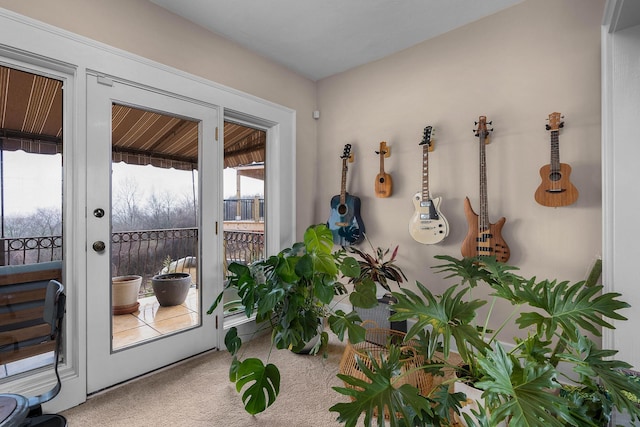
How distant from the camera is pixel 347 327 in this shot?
5.69ft

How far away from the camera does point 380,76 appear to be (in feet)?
9.47

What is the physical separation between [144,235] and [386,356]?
5.91 feet

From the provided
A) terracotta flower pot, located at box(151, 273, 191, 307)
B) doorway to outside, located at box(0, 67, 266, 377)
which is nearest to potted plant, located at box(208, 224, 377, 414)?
terracotta flower pot, located at box(151, 273, 191, 307)

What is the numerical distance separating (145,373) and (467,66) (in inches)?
128

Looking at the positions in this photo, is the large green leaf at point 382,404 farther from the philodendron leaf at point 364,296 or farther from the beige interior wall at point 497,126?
the beige interior wall at point 497,126

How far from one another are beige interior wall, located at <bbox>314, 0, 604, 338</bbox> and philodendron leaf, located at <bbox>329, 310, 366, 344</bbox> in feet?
3.53

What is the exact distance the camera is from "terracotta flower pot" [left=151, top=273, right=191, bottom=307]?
2297 mm

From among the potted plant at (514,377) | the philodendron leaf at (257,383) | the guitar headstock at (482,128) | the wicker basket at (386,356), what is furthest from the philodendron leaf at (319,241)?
the guitar headstock at (482,128)

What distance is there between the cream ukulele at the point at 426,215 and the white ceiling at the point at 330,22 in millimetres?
804

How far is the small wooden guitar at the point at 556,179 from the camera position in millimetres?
1926

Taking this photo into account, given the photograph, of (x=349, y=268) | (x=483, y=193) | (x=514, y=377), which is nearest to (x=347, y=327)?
(x=349, y=268)

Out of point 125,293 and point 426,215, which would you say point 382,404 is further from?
point 125,293

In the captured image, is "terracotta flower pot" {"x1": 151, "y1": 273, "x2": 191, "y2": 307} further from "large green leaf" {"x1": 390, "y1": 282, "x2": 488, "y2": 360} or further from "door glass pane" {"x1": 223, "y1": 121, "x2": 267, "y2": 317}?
"large green leaf" {"x1": 390, "y1": 282, "x2": 488, "y2": 360}

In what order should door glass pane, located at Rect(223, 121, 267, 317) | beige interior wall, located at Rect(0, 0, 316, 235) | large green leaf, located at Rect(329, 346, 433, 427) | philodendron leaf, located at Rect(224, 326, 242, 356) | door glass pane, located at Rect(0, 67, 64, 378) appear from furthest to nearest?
door glass pane, located at Rect(223, 121, 267, 317) < philodendron leaf, located at Rect(224, 326, 242, 356) < beige interior wall, located at Rect(0, 0, 316, 235) < door glass pane, located at Rect(0, 67, 64, 378) < large green leaf, located at Rect(329, 346, 433, 427)
